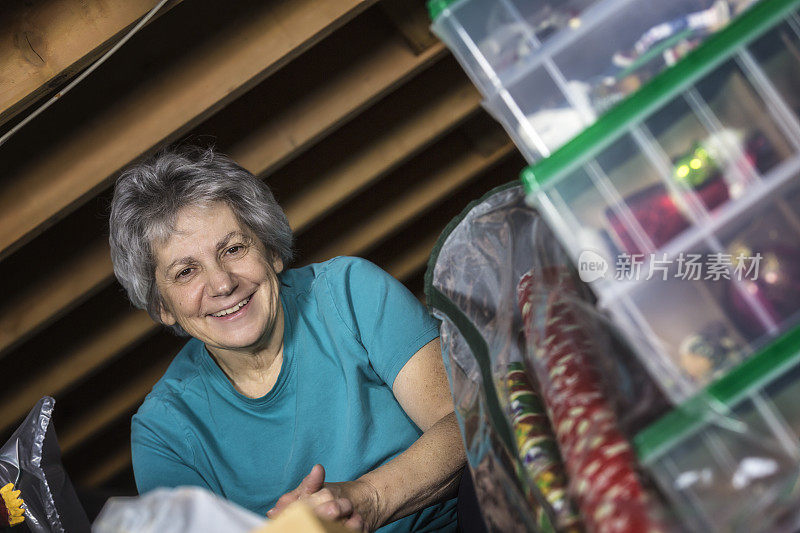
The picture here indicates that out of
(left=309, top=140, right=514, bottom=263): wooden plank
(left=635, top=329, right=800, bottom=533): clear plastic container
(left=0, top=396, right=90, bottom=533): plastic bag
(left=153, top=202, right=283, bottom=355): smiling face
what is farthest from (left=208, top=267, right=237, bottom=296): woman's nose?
(left=309, top=140, right=514, bottom=263): wooden plank

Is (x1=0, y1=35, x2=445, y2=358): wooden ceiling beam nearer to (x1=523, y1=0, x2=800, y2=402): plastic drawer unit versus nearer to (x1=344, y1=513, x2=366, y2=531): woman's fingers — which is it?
(x1=344, y1=513, x2=366, y2=531): woman's fingers

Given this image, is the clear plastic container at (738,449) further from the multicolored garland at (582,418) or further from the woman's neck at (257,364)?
the woman's neck at (257,364)

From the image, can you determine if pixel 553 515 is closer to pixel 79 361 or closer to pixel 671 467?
pixel 671 467

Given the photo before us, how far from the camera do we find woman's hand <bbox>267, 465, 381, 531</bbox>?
114 cm

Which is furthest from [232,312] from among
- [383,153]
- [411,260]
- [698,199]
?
[411,260]

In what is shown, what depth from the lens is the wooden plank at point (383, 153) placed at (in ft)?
8.97

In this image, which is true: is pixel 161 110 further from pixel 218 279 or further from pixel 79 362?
pixel 79 362

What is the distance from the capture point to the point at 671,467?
67cm

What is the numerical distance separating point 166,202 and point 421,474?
79 centimetres

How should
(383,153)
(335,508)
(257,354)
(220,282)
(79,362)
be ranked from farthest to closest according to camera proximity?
(383,153) → (79,362) → (257,354) → (220,282) → (335,508)

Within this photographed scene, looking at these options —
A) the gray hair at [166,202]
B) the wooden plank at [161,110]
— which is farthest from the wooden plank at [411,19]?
the gray hair at [166,202]

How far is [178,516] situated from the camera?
0.72 metres

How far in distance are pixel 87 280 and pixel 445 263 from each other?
62.9 inches

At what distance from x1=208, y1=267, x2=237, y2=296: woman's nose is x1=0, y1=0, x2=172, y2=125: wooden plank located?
539 mm
